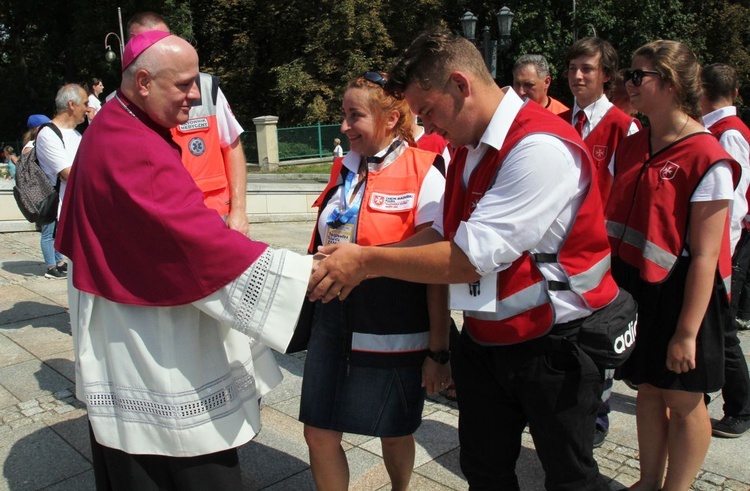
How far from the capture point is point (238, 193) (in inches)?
145

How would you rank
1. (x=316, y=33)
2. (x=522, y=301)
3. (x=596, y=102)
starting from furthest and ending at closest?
(x=316, y=33) → (x=596, y=102) → (x=522, y=301)

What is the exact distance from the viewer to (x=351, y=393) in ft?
8.44

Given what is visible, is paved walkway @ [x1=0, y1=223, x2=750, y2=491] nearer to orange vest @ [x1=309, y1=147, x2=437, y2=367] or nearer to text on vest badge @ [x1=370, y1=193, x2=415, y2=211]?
orange vest @ [x1=309, y1=147, x2=437, y2=367]

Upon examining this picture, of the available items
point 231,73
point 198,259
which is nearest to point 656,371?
point 198,259

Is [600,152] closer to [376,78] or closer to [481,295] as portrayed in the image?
[376,78]

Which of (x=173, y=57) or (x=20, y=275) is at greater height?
(x=173, y=57)

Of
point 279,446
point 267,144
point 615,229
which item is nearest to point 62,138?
point 279,446

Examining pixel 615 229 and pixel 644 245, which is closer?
pixel 644 245

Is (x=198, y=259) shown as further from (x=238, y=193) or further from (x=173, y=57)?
(x=238, y=193)

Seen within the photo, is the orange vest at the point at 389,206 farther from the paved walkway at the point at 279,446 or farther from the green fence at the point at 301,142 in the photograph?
the green fence at the point at 301,142

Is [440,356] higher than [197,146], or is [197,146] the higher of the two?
[197,146]

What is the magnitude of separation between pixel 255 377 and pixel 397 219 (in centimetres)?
81

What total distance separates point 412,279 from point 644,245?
1116mm

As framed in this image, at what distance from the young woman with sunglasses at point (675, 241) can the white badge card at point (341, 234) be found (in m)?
1.15
